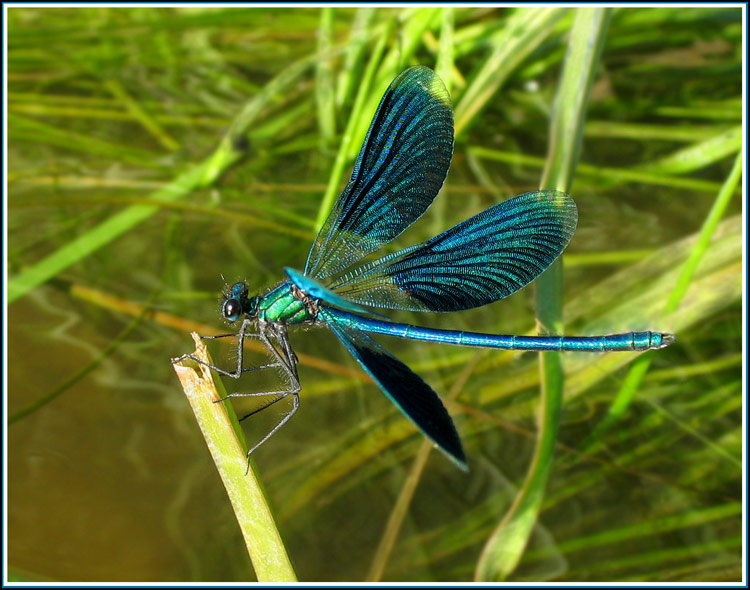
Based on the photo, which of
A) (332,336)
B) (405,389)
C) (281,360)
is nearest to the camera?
(405,389)

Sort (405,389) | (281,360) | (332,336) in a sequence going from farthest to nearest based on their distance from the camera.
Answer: (332,336) → (281,360) → (405,389)

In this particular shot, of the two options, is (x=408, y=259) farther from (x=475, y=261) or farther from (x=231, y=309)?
(x=231, y=309)

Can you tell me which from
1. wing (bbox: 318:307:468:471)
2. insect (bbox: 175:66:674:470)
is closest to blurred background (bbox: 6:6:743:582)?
insect (bbox: 175:66:674:470)

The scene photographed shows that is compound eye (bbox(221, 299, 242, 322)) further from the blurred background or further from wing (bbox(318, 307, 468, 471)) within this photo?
wing (bbox(318, 307, 468, 471))

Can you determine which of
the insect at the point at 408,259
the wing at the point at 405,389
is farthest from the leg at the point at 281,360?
the wing at the point at 405,389

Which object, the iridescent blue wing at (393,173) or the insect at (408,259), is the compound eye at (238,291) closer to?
the insect at (408,259)

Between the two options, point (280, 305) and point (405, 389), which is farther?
point (280, 305)

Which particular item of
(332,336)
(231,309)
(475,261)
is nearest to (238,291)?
(231,309)

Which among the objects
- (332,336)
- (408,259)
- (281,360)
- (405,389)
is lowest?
(405,389)
